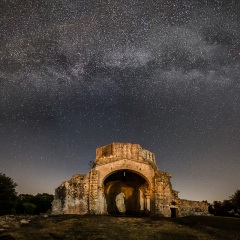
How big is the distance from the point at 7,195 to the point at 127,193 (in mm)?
15759

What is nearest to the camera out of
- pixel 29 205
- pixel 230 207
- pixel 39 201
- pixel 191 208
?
pixel 191 208

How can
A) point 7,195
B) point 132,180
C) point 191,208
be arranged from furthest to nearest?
point 7,195
point 132,180
point 191,208

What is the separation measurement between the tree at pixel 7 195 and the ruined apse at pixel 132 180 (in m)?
14.4

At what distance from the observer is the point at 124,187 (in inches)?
1356

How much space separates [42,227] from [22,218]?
8.78ft

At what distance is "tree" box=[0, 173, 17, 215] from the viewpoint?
1449 inches

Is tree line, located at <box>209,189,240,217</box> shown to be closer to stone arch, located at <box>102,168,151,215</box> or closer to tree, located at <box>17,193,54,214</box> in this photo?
stone arch, located at <box>102,168,151,215</box>

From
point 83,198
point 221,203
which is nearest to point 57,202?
point 83,198

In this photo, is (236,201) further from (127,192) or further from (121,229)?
(121,229)

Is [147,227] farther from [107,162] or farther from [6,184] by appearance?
[6,184]

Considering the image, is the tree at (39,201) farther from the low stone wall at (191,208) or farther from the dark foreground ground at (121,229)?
the dark foreground ground at (121,229)

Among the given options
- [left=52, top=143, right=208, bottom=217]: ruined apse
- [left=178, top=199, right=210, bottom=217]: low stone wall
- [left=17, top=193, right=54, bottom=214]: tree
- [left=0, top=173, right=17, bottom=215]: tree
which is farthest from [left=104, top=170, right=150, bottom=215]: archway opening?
[left=17, top=193, right=54, bottom=214]: tree

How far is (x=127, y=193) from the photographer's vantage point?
34375mm

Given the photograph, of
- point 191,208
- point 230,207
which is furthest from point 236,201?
point 191,208
